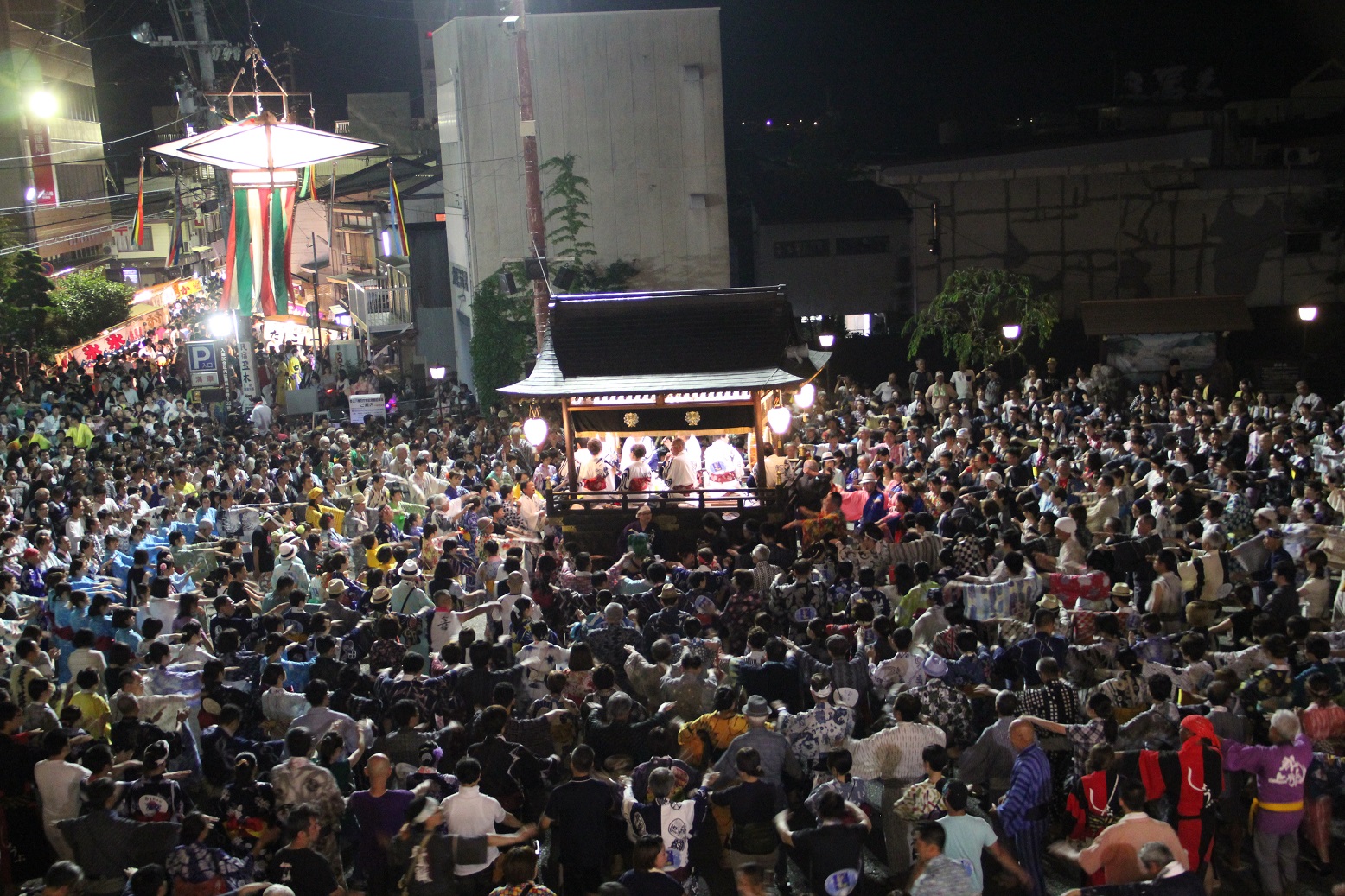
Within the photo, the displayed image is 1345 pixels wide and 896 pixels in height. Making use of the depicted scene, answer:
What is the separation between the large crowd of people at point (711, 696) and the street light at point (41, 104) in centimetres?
4462

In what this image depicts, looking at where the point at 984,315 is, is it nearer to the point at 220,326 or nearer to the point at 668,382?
the point at 668,382

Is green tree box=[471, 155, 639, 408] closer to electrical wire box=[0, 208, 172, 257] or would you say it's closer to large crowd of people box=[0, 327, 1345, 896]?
large crowd of people box=[0, 327, 1345, 896]

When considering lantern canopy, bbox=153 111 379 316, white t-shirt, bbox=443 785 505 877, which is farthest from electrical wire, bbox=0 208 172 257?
white t-shirt, bbox=443 785 505 877

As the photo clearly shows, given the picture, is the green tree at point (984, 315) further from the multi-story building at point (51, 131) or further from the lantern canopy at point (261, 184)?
the multi-story building at point (51, 131)

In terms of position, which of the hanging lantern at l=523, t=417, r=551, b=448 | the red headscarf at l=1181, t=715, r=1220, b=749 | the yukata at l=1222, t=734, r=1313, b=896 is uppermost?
the hanging lantern at l=523, t=417, r=551, b=448

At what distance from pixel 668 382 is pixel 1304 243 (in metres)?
20.8

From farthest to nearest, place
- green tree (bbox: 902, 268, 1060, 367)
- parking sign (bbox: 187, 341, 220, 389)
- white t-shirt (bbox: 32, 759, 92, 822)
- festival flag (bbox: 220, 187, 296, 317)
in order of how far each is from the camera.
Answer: green tree (bbox: 902, 268, 1060, 367) → parking sign (bbox: 187, 341, 220, 389) → festival flag (bbox: 220, 187, 296, 317) → white t-shirt (bbox: 32, 759, 92, 822)

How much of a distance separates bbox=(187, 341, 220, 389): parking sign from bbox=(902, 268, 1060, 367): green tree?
14.2 metres

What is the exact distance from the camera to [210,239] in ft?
212

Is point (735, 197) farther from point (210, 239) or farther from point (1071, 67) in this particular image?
point (210, 239)

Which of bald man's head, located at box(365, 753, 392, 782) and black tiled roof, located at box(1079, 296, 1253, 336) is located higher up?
black tiled roof, located at box(1079, 296, 1253, 336)

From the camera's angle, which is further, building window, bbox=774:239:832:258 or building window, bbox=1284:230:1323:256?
building window, bbox=774:239:832:258

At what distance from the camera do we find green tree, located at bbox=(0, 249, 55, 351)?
36.8 metres

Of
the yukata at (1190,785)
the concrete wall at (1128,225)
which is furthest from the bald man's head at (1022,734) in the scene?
the concrete wall at (1128,225)
